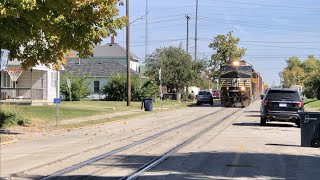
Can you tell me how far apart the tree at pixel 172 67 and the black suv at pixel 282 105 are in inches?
1511

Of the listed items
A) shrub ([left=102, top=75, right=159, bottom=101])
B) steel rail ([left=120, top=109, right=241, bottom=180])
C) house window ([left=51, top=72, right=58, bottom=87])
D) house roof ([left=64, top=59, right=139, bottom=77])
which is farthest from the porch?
steel rail ([left=120, top=109, right=241, bottom=180])

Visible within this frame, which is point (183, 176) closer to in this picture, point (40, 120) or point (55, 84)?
point (40, 120)

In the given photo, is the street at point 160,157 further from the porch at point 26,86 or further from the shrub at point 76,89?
the shrub at point 76,89

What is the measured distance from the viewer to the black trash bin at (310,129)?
1561 cm

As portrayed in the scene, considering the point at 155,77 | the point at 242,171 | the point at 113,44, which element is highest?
the point at 113,44

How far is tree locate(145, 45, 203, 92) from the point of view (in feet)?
208

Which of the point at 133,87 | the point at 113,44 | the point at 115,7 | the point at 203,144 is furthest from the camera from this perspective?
the point at 113,44

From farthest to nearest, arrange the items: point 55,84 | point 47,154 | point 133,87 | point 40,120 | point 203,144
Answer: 1. point 133,87
2. point 55,84
3. point 40,120
4. point 203,144
5. point 47,154

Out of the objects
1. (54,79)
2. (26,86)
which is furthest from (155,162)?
(54,79)

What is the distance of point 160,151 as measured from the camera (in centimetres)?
1442

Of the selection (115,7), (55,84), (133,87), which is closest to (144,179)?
(115,7)

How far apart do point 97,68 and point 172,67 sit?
10.2m

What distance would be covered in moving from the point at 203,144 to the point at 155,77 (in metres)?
46.8

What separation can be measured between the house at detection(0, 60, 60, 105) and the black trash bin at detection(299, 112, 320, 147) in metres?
26.8
